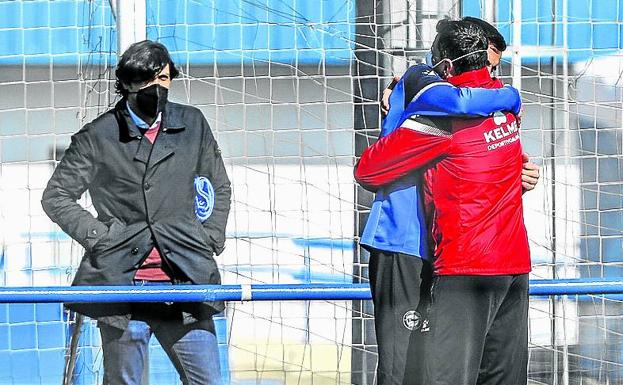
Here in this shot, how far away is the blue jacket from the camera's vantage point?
3.51 meters

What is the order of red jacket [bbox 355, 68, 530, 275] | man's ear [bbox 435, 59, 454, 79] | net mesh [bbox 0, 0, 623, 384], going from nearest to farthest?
red jacket [bbox 355, 68, 530, 275] → man's ear [bbox 435, 59, 454, 79] → net mesh [bbox 0, 0, 623, 384]

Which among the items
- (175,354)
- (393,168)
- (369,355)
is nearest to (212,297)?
(175,354)

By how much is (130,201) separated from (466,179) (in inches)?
42.0

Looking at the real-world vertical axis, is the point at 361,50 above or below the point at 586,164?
above

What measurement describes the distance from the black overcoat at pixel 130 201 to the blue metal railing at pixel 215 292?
0.12 m

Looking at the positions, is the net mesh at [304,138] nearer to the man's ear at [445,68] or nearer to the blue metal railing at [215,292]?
the blue metal railing at [215,292]

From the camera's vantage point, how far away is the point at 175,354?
153 inches

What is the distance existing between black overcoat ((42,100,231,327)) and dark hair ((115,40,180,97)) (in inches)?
3.9

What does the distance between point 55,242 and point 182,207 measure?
1.78m

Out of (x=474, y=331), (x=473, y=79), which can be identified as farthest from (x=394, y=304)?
(x=473, y=79)

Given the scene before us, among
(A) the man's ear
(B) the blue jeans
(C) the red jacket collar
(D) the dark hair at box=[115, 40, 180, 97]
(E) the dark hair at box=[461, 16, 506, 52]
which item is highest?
(E) the dark hair at box=[461, 16, 506, 52]

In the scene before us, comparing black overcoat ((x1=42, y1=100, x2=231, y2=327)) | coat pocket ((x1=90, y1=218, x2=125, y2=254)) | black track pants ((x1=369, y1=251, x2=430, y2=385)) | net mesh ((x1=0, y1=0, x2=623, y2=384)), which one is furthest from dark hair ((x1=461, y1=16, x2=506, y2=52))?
net mesh ((x1=0, y1=0, x2=623, y2=384))

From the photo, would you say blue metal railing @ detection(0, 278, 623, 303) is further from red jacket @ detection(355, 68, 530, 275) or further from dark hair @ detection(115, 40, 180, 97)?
dark hair @ detection(115, 40, 180, 97)

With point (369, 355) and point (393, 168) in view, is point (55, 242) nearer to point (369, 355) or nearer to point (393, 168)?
point (369, 355)
